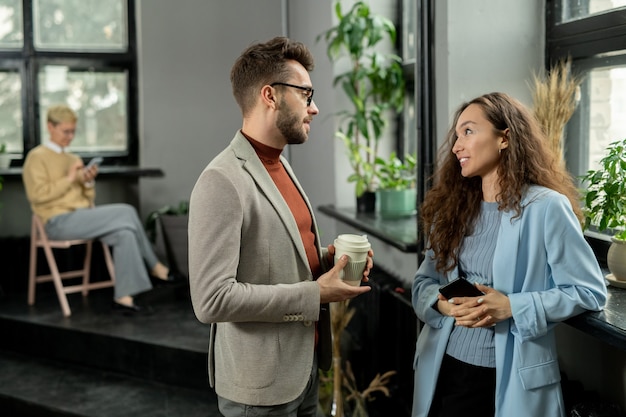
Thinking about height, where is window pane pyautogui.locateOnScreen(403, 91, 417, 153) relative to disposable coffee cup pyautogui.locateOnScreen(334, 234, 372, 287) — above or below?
above

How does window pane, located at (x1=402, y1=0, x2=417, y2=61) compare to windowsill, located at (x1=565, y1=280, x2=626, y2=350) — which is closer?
windowsill, located at (x1=565, y1=280, x2=626, y2=350)

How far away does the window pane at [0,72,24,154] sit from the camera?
19.2 ft

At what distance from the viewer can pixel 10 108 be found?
5.88 meters

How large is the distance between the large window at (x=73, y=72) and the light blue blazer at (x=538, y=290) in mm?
4608

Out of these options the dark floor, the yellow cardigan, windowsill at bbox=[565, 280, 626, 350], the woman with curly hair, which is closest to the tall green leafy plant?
the woman with curly hair

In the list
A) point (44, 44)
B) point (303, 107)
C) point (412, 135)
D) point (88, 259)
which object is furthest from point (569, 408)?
point (44, 44)

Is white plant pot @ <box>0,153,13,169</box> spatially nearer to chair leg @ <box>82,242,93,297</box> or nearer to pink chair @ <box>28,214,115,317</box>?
pink chair @ <box>28,214,115,317</box>

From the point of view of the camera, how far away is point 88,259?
548 centimetres

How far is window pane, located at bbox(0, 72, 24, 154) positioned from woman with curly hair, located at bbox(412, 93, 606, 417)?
4.44 metres

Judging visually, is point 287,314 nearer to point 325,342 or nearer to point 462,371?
point 325,342

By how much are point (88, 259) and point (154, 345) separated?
132 centimetres

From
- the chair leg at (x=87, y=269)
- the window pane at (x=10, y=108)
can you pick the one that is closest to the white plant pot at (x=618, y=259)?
the chair leg at (x=87, y=269)

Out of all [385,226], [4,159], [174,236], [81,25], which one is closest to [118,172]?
[174,236]

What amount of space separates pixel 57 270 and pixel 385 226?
267cm
